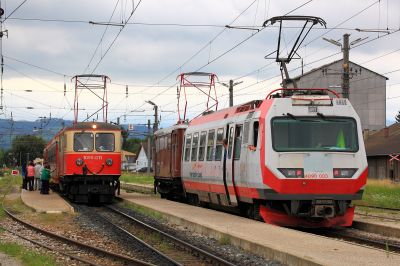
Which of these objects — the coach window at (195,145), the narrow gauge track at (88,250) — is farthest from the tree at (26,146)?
the narrow gauge track at (88,250)

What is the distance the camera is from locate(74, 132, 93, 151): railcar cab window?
24750mm

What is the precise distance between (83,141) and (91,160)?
35.5 inches

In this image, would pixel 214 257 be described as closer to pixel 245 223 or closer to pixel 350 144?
pixel 245 223

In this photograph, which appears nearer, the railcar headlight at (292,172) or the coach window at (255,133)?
the railcar headlight at (292,172)

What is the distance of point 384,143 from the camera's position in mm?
54531

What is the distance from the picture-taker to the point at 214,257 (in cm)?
1024

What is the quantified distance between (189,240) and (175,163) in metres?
10.4

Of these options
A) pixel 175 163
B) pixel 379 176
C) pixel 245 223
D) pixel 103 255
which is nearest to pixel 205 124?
pixel 175 163

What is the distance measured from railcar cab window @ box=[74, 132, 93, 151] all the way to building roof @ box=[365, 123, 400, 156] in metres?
29.4

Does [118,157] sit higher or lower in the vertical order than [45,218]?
higher

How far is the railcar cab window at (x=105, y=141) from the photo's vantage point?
2488cm

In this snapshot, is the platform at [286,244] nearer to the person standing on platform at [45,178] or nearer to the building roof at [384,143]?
the person standing on platform at [45,178]

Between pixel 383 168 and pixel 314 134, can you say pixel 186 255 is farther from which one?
pixel 383 168

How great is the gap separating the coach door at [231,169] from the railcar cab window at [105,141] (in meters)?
9.35
